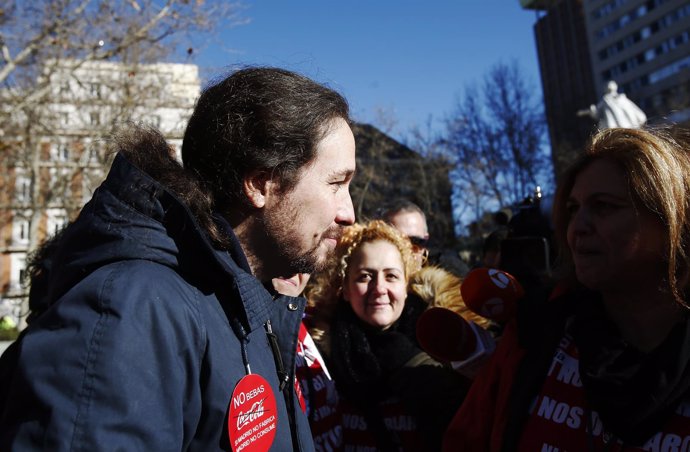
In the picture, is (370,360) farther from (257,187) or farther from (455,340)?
(257,187)

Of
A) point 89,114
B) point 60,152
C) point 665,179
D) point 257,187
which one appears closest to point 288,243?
point 257,187

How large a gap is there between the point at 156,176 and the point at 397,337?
1.56 m

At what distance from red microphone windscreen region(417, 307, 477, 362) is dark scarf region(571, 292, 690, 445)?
45 centimetres

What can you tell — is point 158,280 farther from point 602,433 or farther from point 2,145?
point 2,145

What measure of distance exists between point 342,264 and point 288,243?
1310 millimetres

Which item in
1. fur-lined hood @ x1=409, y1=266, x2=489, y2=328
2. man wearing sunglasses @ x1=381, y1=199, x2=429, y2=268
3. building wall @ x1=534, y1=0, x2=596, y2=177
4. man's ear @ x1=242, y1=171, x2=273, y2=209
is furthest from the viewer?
building wall @ x1=534, y1=0, x2=596, y2=177

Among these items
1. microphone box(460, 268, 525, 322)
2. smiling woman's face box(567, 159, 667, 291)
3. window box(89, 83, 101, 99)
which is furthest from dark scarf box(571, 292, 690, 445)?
window box(89, 83, 101, 99)

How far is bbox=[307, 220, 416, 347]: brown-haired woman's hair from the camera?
2777 mm

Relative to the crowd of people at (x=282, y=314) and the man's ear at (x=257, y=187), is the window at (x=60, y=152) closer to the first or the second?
the crowd of people at (x=282, y=314)

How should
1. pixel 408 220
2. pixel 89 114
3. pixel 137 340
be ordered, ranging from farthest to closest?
pixel 89 114 → pixel 408 220 → pixel 137 340

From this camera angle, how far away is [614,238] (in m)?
1.73

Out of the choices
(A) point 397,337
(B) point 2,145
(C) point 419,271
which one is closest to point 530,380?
(A) point 397,337

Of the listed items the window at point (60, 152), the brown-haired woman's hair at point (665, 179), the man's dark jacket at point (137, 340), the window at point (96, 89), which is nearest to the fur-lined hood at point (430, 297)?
the brown-haired woman's hair at point (665, 179)

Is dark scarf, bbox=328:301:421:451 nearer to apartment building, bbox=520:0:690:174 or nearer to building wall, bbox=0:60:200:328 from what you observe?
building wall, bbox=0:60:200:328
